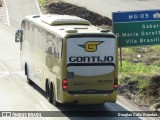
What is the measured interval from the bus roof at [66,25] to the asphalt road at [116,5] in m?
24.3

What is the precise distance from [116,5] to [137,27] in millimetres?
26872

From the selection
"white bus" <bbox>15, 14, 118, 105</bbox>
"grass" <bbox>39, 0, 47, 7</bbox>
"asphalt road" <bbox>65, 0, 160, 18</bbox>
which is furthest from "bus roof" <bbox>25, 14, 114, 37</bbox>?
"grass" <bbox>39, 0, 47, 7</bbox>

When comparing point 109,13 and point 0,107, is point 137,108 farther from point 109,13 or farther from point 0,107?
point 109,13

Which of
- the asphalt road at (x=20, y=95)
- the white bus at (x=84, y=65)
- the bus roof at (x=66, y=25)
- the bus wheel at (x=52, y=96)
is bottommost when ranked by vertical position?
the asphalt road at (x=20, y=95)

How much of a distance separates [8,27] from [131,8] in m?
12.8

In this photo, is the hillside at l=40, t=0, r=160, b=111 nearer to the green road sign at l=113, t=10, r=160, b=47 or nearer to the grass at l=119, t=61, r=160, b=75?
the grass at l=119, t=61, r=160, b=75

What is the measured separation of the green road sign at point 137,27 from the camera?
28250 millimetres

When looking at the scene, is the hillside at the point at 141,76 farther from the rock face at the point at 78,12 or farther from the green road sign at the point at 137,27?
the rock face at the point at 78,12

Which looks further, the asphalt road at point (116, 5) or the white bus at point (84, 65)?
the asphalt road at point (116, 5)

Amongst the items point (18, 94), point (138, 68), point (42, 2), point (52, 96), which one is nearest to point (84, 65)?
point (52, 96)

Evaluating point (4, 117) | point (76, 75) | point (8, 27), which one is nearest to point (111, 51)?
point (76, 75)

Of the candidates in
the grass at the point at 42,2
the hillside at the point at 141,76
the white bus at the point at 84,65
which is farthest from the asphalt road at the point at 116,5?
the white bus at the point at 84,65

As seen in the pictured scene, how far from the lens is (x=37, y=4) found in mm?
54125

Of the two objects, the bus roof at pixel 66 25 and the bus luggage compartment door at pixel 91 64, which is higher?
the bus roof at pixel 66 25
